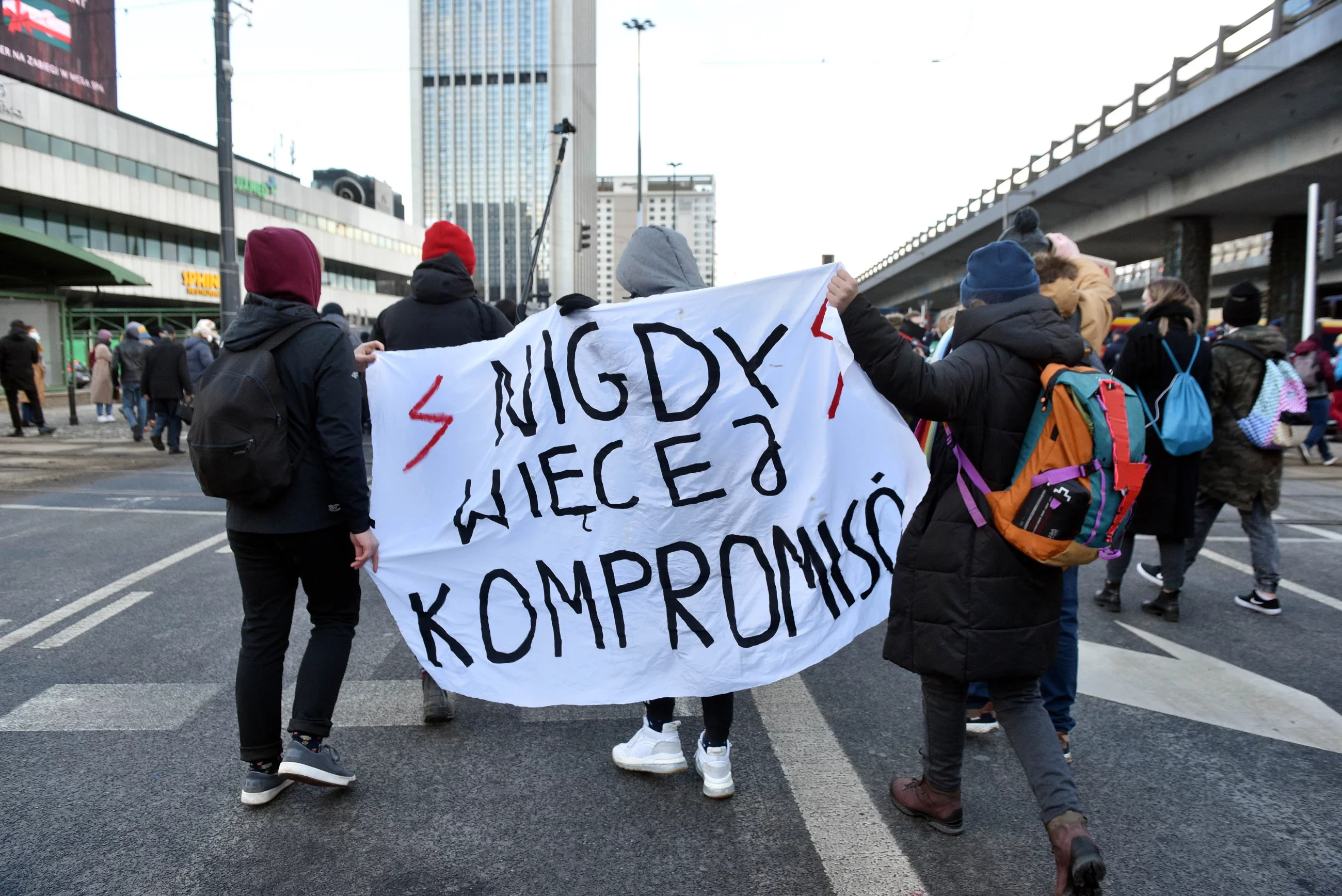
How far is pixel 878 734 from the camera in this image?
3.61 meters

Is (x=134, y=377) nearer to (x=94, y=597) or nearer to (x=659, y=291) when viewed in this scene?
(x=94, y=597)

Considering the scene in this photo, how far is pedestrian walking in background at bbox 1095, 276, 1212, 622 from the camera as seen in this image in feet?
16.2

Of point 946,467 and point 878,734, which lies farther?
point 878,734

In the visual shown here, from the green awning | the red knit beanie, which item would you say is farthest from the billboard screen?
the red knit beanie

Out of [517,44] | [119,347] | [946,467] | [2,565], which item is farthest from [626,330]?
[517,44]

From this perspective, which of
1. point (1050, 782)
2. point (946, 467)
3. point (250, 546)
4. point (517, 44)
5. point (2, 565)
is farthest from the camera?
point (517, 44)

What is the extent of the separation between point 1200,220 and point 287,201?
51441mm

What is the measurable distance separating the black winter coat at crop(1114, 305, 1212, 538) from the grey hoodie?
9.71 ft

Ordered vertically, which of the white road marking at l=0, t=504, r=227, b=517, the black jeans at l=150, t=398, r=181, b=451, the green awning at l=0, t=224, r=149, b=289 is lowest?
the white road marking at l=0, t=504, r=227, b=517

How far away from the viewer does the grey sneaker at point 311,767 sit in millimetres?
3010

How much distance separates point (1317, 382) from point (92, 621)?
1287cm

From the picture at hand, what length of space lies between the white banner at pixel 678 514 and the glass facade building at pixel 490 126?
123579 mm

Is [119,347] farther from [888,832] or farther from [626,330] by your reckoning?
[888,832]

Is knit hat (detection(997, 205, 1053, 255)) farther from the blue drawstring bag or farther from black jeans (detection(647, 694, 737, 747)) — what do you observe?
black jeans (detection(647, 694, 737, 747))
